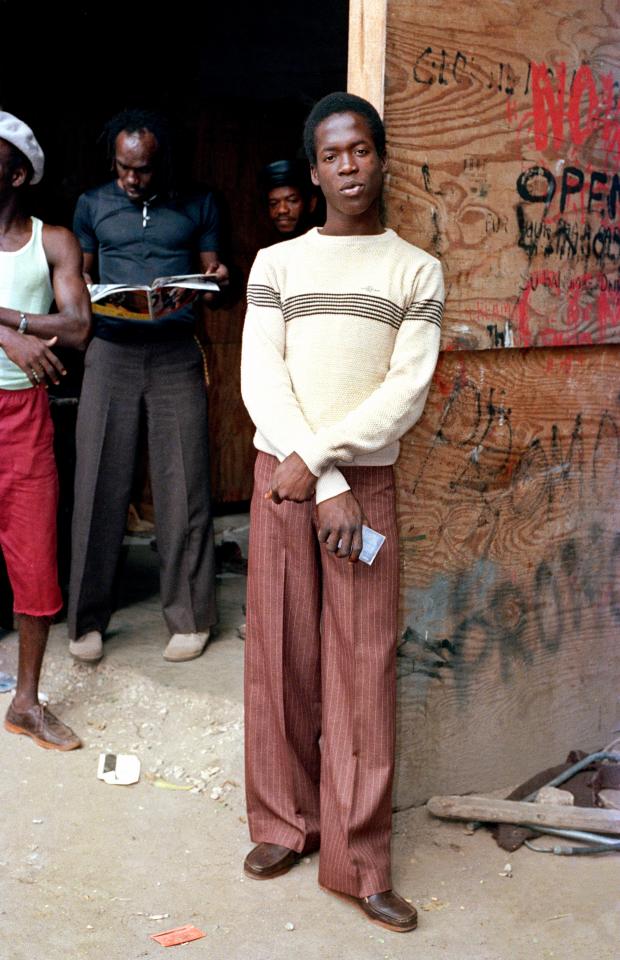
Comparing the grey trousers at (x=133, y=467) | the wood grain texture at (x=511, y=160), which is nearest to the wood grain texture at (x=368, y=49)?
the wood grain texture at (x=511, y=160)

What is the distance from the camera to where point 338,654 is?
3088mm

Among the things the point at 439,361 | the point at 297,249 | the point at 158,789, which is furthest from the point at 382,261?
the point at 158,789

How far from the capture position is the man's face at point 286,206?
15.8 feet

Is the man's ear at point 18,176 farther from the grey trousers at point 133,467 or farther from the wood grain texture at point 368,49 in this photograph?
the wood grain texture at point 368,49

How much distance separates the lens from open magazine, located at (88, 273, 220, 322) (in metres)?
4.22

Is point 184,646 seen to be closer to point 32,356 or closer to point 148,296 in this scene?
point 148,296

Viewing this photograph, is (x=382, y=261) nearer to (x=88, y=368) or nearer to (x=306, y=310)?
(x=306, y=310)

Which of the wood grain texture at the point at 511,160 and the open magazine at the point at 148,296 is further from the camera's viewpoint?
the open magazine at the point at 148,296

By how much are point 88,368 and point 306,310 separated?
1.92 m

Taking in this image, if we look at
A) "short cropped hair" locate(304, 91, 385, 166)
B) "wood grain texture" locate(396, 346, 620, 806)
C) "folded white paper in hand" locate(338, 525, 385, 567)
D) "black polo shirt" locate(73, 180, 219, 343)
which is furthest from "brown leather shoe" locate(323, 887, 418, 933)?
"black polo shirt" locate(73, 180, 219, 343)

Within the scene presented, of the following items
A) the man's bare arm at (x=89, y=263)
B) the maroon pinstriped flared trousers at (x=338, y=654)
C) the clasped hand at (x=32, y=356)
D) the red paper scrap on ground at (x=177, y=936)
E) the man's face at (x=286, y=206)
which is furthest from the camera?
the man's face at (x=286, y=206)

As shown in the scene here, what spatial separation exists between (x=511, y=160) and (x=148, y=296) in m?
1.51

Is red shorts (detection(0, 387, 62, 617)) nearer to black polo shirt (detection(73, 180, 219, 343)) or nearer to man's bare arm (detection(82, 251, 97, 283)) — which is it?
black polo shirt (detection(73, 180, 219, 343))

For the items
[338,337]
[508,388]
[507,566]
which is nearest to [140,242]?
[508,388]
